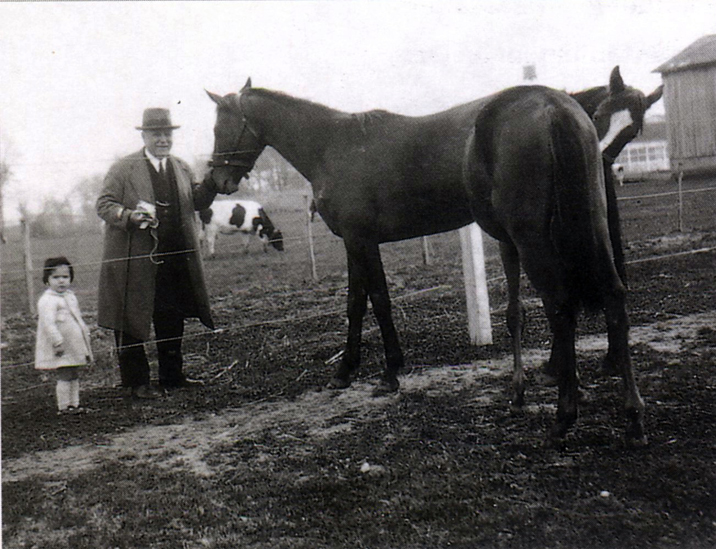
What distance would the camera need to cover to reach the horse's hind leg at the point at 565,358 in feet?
8.58

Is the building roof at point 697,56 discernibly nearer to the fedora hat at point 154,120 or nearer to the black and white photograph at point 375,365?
the black and white photograph at point 375,365

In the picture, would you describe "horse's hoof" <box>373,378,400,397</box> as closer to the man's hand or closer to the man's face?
the man's hand

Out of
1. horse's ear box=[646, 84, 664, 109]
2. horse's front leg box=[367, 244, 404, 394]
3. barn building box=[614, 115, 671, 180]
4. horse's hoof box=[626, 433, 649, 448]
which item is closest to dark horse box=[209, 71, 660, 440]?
horse's front leg box=[367, 244, 404, 394]

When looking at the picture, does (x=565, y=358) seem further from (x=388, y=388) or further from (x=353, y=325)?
(x=353, y=325)

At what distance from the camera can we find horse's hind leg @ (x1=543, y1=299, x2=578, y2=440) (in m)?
2.62

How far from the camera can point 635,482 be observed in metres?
2.27

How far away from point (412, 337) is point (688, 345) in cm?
202

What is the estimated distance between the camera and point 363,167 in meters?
3.70

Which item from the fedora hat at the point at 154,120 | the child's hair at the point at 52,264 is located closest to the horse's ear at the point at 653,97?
the fedora hat at the point at 154,120

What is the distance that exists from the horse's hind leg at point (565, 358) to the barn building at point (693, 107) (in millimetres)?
9124

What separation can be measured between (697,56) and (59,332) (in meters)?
10.7

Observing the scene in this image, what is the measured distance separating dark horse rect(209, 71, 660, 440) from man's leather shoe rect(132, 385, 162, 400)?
1.22 m

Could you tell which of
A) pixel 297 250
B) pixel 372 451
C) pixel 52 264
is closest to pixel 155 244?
pixel 52 264

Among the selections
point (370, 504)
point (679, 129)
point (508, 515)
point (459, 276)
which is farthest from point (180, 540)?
point (679, 129)
